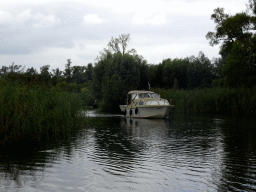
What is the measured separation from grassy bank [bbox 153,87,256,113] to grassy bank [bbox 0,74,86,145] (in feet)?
79.8

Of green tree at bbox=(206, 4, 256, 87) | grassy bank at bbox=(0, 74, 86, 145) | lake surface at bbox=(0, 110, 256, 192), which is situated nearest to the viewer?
lake surface at bbox=(0, 110, 256, 192)

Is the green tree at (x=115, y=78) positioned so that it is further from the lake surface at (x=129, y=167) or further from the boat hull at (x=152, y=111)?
the lake surface at (x=129, y=167)

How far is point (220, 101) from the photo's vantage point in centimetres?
3716

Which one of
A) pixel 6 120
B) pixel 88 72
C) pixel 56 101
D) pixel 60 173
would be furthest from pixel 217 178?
pixel 88 72

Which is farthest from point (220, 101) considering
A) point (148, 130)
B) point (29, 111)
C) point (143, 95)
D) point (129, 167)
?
point (129, 167)

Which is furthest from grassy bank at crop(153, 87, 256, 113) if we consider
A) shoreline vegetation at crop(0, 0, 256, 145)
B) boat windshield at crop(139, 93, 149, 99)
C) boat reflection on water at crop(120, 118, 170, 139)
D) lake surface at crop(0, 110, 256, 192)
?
lake surface at crop(0, 110, 256, 192)

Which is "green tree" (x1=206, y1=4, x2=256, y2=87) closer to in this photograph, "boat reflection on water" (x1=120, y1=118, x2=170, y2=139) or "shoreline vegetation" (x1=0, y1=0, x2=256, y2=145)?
"shoreline vegetation" (x1=0, y1=0, x2=256, y2=145)

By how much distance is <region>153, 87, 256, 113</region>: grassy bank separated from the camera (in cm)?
3509

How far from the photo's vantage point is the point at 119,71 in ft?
190

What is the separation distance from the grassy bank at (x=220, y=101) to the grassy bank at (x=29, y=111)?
79.8ft

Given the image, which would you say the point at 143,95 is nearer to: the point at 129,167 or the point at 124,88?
the point at 124,88

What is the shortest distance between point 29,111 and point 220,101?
29.0 m

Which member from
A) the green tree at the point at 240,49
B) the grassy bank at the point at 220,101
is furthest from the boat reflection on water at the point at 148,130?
the green tree at the point at 240,49

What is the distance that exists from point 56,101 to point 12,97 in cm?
396
